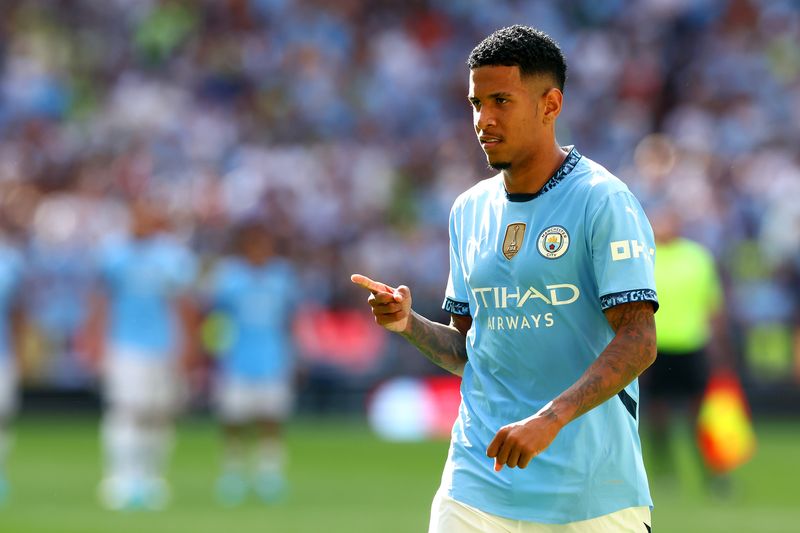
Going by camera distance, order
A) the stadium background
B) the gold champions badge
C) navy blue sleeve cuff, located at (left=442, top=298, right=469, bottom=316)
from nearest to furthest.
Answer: the gold champions badge
navy blue sleeve cuff, located at (left=442, top=298, right=469, bottom=316)
the stadium background

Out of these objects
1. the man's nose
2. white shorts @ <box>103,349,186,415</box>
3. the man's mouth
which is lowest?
white shorts @ <box>103,349,186,415</box>

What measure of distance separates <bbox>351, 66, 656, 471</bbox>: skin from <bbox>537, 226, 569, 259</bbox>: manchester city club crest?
197 mm

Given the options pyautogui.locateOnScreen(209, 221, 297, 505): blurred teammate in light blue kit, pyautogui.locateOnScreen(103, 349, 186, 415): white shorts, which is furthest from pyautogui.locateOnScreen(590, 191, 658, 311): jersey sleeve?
pyautogui.locateOnScreen(209, 221, 297, 505): blurred teammate in light blue kit

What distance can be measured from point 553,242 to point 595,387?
0.53 metres

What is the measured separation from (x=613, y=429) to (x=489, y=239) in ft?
2.42

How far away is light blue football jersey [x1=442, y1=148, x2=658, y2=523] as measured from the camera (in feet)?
15.8

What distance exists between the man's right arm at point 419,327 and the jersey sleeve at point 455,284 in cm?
6

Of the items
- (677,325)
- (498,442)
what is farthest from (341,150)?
(498,442)

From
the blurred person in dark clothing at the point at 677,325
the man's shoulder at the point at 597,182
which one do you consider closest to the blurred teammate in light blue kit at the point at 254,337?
the blurred person in dark clothing at the point at 677,325

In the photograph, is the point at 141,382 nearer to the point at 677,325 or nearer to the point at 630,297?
the point at 677,325

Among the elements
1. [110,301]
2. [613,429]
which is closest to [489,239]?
[613,429]

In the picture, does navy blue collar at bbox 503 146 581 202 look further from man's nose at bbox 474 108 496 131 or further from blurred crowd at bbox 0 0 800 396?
blurred crowd at bbox 0 0 800 396

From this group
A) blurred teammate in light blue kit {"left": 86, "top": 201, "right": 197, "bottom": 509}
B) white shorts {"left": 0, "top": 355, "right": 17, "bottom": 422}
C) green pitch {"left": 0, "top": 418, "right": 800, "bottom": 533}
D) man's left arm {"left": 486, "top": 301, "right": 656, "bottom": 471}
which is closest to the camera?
man's left arm {"left": 486, "top": 301, "right": 656, "bottom": 471}

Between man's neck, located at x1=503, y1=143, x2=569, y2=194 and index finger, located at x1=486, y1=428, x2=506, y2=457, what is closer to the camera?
index finger, located at x1=486, y1=428, x2=506, y2=457
